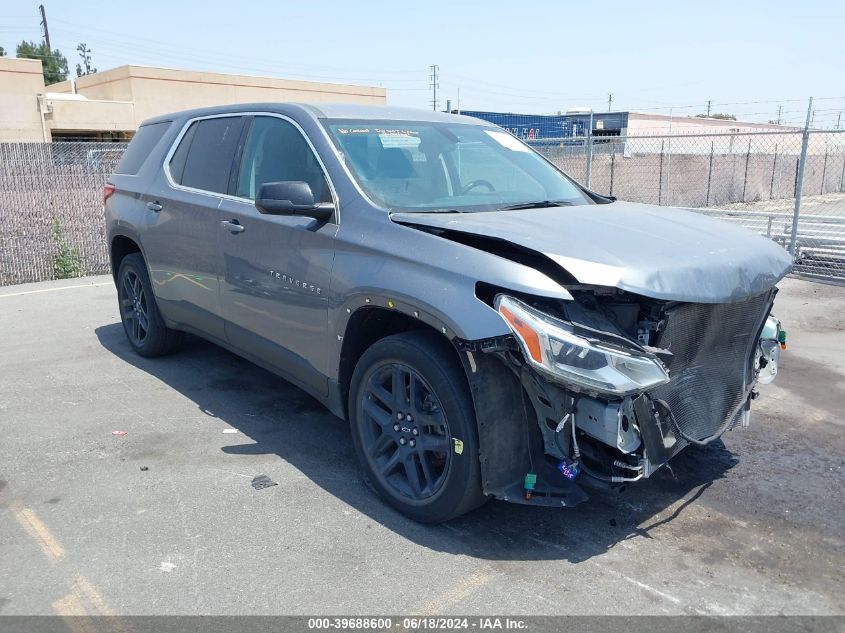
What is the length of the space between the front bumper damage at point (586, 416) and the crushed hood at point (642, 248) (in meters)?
0.14

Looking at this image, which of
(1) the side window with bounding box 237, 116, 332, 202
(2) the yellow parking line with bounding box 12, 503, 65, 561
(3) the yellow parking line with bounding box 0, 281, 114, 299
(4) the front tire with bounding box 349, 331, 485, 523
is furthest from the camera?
(3) the yellow parking line with bounding box 0, 281, 114, 299

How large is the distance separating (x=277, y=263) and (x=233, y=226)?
0.55 meters

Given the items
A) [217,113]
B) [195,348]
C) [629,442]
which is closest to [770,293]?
[629,442]

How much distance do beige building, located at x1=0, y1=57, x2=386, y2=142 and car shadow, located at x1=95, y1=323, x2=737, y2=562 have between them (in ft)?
105

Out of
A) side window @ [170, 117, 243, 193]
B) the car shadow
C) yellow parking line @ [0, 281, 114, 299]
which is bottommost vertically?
yellow parking line @ [0, 281, 114, 299]

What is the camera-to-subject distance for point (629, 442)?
3.00 metres

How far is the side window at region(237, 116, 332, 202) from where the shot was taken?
13.4 feet

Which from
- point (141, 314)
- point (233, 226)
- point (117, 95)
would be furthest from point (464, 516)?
point (117, 95)

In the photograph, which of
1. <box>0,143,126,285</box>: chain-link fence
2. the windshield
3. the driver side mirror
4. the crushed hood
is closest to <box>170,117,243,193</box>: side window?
the windshield

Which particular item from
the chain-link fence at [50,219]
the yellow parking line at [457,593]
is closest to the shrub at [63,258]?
the chain-link fence at [50,219]

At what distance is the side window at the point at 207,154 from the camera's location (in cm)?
482

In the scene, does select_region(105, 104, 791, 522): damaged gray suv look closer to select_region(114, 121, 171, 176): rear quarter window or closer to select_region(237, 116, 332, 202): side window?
select_region(237, 116, 332, 202): side window

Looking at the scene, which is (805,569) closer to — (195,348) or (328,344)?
(328,344)

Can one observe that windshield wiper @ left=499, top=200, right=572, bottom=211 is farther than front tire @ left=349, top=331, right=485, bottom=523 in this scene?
Yes
